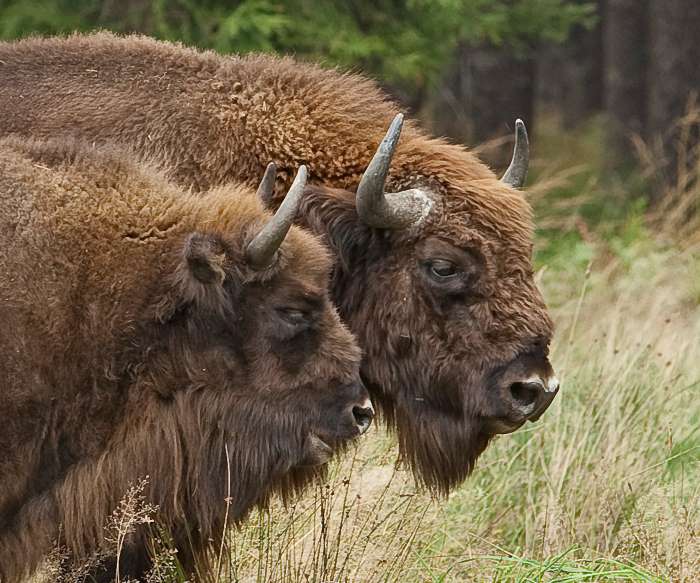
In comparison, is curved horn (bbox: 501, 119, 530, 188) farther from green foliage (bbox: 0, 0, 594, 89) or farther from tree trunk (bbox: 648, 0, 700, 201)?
tree trunk (bbox: 648, 0, 700, 201)

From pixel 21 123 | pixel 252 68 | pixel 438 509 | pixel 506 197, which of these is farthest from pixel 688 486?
pixel 21 123

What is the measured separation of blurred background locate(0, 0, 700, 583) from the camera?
5926 millimetres

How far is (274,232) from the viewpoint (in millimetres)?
5051

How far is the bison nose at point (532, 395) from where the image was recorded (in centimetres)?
601

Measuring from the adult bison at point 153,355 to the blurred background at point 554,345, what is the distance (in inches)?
16.6

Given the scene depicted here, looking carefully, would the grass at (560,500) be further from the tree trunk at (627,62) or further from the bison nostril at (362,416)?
the tree trunk at (627,62)

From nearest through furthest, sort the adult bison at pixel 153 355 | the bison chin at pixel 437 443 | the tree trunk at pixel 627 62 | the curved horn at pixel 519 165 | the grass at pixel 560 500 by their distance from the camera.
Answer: the adult bison at pixel 153 355 < the grass at pixel 560 500 < the bison chin at pixel 437 443 < the curved horn at pixel 519 165 < the tree trunk at pixel 627 62

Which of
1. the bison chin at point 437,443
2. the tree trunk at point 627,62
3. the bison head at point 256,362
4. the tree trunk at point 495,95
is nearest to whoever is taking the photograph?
the bison head at point 256,362

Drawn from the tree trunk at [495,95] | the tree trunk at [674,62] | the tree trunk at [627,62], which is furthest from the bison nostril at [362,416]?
the tree trunk at [627,62]

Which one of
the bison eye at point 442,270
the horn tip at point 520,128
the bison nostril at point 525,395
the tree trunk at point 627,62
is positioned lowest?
the tree trunk at point 627,62

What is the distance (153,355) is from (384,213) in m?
1.40

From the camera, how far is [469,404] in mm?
6191

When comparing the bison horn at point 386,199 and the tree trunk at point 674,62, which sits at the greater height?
the bison horn at point 386,199

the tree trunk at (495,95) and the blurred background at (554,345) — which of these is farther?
the tree trunk at (495,95)
